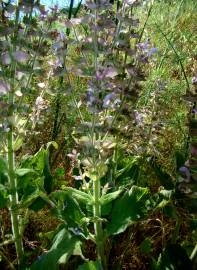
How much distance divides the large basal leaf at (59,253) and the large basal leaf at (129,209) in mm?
156

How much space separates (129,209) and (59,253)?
319mm

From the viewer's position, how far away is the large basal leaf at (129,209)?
1.67 m

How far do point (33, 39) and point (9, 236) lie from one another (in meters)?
0.84

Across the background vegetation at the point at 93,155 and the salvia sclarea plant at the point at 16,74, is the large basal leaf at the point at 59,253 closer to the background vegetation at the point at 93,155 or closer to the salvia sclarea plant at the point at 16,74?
the background vegetation at the point at 93,155

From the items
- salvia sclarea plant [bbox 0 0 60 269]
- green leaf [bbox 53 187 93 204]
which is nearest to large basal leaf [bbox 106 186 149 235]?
green leaf [bbox 53 187 93 204]

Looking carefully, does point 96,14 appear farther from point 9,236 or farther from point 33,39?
point 9,236

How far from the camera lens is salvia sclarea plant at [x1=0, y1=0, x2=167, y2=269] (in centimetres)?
148

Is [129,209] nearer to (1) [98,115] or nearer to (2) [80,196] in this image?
(2) [80,196]

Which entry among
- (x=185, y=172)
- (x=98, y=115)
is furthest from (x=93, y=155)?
(x=185, y=172)

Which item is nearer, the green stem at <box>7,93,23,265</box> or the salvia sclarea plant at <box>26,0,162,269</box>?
the salvia sclarea plant at <box>26,0,162,269</box>

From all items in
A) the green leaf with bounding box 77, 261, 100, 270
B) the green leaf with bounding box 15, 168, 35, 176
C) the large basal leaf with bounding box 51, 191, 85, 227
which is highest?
the green leaf with bounding box 15, 168, 35, 176

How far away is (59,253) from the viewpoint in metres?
1.55


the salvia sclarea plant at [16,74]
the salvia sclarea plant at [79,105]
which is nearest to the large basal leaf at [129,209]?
the salvia sclarea plant at [79,105]

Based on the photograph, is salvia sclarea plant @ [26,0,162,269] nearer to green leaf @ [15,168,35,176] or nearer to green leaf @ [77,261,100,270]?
green leaf @ [77,261,100,270]
